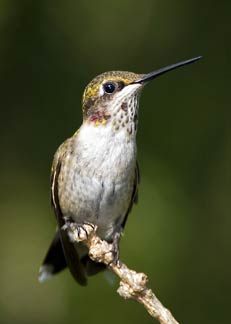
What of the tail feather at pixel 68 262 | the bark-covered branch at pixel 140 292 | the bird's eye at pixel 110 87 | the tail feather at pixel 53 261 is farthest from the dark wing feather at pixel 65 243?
the bark-covered branch at pixel 140 292

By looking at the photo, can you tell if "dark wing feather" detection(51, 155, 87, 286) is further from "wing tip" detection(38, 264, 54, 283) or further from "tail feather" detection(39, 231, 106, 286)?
"wing tip" detection(38, 264, 54, 283)

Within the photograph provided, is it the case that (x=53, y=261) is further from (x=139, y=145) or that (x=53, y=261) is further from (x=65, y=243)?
(x=139, y=145)

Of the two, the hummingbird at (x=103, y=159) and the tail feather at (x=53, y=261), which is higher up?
the hummingbird at (x=103, y=159)

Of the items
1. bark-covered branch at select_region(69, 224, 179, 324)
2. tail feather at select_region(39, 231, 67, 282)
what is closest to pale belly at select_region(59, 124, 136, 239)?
tail feather at select_region(39, 231, 67, 282)

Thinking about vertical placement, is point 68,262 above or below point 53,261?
above

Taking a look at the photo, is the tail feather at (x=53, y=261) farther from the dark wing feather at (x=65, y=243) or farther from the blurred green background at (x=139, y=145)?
the dark wing feather at (x=65, y=243)

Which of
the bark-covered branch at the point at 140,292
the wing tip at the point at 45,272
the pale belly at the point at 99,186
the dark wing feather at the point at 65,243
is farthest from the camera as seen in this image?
the wing tip at the point at 45,272

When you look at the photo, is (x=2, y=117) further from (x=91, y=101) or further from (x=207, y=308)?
(x=207, y=308)

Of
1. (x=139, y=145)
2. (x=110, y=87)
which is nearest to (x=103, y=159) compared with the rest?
(x=110, y=87)

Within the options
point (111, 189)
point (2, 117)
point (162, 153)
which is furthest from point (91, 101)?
point (2, 117)
